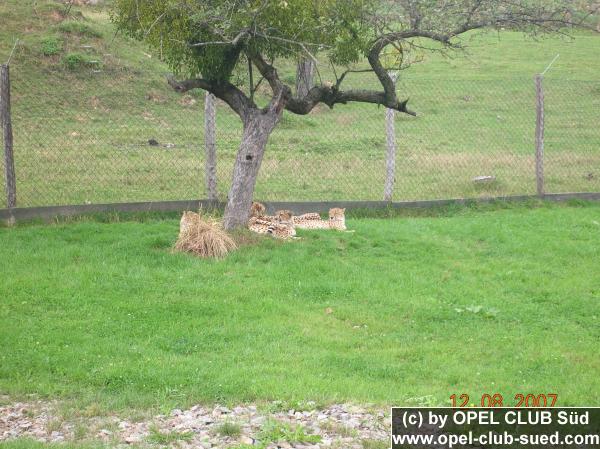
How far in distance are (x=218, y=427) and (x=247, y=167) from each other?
490 centimetres

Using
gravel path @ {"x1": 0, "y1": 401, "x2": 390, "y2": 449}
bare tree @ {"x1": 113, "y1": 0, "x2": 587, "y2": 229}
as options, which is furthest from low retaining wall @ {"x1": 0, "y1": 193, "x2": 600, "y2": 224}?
gravel path @ {"x1": 0, "y1": 401, "x2": 390, "y2": 449}

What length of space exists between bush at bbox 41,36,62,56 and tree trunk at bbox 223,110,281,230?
1078cm

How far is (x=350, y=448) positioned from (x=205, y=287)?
3515 mm

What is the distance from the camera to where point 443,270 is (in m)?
9.31

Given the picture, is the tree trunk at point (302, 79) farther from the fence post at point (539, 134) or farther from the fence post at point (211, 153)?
the fence post at point (539, 134)

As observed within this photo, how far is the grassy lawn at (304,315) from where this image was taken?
624cm

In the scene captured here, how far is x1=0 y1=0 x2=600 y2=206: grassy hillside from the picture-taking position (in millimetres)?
12961

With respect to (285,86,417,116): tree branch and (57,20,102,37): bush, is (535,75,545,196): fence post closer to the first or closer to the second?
(285,86,417,116): tree branch

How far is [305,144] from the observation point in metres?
16.7

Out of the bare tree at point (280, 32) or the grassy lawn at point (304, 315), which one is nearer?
the grassy lawn at point (304, 315)

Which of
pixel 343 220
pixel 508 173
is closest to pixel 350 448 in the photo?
pixel 343 220

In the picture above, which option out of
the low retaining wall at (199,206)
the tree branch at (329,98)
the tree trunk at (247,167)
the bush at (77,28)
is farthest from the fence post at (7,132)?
the bush at (77,28)

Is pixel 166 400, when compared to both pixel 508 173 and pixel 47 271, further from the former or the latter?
pixel 508 173

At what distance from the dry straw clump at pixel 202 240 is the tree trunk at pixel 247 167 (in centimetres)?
43
